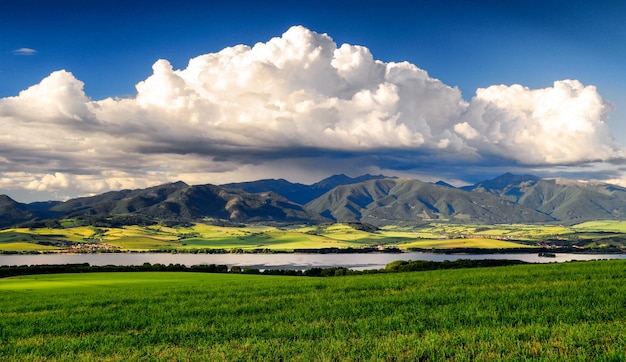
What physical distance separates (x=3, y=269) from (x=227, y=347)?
12127 centimetres

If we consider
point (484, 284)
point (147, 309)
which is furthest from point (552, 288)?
point (147, 309)

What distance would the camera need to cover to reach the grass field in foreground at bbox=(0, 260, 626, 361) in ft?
57.1

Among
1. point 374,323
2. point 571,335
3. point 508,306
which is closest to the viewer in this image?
point 571,335

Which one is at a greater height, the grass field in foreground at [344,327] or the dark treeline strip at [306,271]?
the grass field in foreground at [344,327]

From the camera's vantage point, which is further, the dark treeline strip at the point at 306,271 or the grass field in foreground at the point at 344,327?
the dark treeline strip at the point at 306,271

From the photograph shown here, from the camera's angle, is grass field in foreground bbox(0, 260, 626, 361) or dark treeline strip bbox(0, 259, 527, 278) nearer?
grass field in foreground bbox(0, 260, 626, 361)

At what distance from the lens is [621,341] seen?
1670cm

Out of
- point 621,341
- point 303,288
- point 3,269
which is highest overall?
point 621,341

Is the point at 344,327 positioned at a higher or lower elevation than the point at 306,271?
higher

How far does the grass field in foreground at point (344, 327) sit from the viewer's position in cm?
1741

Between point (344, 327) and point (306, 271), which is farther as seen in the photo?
point (306, 271)

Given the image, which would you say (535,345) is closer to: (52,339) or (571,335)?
Result: (571,335)

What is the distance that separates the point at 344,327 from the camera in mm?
22781

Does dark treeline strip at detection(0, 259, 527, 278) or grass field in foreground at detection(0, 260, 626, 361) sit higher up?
grass field in foreground at detection(0, 260, 626, 361)
